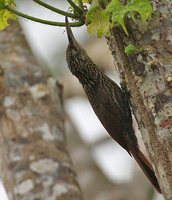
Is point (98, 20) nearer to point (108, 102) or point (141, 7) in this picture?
point (141, 7)

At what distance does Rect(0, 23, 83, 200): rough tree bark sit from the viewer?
13.3 ft

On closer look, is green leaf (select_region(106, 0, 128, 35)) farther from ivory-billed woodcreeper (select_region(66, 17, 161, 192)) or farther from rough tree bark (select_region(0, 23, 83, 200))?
rough tree bark (select_region(0, 23, 83, 200))

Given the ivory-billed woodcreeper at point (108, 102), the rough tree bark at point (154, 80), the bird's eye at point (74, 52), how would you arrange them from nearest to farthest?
the rough tree bark at point (154, 80), the ivory-billed woodcreeper at point (108, 102), the bird's eye at point (74, 52)

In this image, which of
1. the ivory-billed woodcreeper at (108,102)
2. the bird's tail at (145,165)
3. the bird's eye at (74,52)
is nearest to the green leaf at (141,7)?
the ivory-billed woodcreeper at (108,102)

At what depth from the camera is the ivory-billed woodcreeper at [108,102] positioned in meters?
3.91

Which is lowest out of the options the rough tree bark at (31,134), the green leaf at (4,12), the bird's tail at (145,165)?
the bird's tail at (145,165)

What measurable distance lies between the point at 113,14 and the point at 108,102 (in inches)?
64.5

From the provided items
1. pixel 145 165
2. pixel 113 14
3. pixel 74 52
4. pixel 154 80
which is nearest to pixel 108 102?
pixel 74 52

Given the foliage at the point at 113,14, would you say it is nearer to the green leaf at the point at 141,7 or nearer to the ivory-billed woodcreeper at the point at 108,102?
the green leaf at the point at 141,7

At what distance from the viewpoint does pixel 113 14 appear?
2.46m

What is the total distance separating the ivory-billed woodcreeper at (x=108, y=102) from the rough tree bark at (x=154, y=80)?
3.19 feet

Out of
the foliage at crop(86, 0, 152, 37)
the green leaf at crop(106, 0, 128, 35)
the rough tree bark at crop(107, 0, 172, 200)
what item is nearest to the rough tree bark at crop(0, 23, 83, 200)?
the rough tree bark at crop(107, 0, 172, 200)

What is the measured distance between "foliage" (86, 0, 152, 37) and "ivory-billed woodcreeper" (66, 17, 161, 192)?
1109 millimetres

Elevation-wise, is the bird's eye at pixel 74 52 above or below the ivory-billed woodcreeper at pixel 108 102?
above
